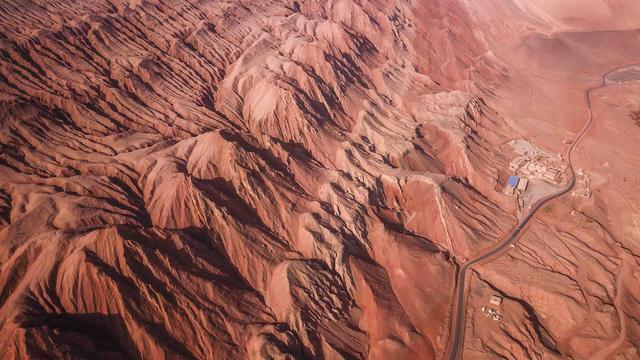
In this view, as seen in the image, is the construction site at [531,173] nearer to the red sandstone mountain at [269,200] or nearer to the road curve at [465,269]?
the road curve at [465,269]

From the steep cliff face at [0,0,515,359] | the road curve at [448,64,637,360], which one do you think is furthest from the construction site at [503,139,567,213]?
the steep cliff face at [0,0,515,359]

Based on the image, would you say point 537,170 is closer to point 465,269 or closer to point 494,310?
point 465,269

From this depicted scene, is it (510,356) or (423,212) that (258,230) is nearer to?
(423,212)

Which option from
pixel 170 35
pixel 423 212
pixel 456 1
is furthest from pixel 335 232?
pixel 456 1

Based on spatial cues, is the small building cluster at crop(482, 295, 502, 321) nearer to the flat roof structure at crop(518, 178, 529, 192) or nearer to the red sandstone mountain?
the red sandstone mountain

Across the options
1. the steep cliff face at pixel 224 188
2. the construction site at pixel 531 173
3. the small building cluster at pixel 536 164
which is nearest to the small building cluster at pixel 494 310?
the steep cliff face at pixel 224 188

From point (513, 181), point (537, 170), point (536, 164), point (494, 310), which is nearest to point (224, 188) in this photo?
point (494, 310)
